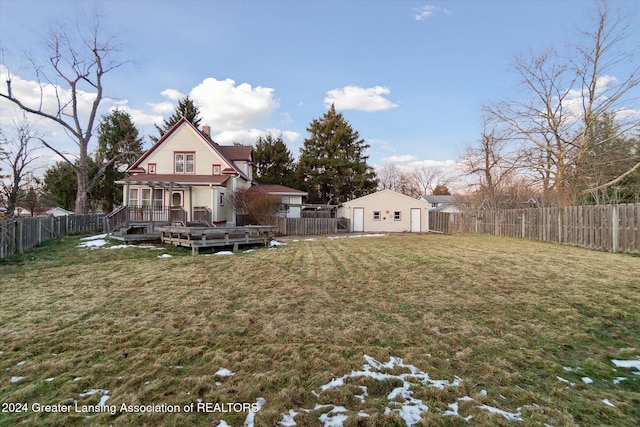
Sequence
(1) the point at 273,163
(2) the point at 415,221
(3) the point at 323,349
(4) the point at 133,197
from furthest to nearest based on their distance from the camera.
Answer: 1. (1) the point at 273,163
2. (2) the point at 415,221
3. (4) the point at 133,197
4. (3) the point at 323,349

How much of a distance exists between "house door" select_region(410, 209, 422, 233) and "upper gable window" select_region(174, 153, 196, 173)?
Answer: 18485 millimetres

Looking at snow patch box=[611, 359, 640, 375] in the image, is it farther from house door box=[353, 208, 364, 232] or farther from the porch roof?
house door box=[353, 208, 364, 232]

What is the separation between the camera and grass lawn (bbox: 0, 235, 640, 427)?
2.62m

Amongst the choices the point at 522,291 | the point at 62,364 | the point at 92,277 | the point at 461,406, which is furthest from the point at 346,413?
the point at 92,277

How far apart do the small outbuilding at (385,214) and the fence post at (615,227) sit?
52.9ft

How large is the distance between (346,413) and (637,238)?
13946 millimetres

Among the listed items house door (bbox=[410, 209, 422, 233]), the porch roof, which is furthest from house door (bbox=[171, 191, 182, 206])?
house door (bbox=[410, 209, 422, 233])

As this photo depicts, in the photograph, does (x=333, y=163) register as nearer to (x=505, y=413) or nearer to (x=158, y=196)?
(x=158, y=196)

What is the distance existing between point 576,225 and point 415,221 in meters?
14.6

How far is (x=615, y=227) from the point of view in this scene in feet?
39.2

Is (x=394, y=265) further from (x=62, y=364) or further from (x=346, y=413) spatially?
(x=62, y=364)

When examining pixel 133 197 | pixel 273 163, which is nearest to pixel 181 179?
pixel 133 197

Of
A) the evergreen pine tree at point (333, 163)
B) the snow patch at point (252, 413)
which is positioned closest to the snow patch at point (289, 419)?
the snow patch at point (252, 413)

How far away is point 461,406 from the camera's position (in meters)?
2.65
